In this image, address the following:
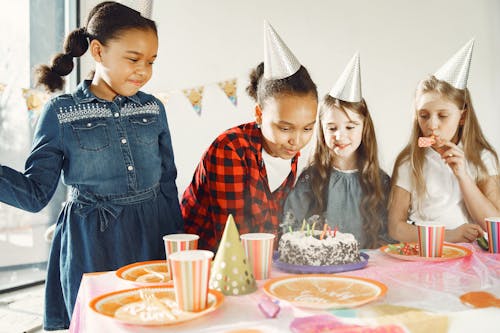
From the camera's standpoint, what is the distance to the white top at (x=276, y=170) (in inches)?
62.2

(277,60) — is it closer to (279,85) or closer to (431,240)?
(279,85)

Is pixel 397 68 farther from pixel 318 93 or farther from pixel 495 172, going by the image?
pixel 495 172

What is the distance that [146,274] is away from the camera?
100 centimetres

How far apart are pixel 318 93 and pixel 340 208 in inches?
15.4

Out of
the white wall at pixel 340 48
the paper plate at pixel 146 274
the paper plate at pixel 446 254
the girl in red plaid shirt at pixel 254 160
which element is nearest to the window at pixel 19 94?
the white wall at pixel 340 48

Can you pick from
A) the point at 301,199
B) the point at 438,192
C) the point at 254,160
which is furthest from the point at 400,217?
the point at 254,160

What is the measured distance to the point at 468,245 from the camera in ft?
4.33

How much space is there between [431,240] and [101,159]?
0.87 m

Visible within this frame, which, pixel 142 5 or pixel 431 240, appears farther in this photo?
pixel 142 5

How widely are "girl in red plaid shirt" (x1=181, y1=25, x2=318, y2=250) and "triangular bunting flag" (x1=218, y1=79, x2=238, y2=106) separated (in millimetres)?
146

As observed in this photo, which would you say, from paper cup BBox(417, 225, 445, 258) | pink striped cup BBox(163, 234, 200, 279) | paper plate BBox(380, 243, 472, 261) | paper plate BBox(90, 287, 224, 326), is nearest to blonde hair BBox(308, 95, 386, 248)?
paper plate BBox(380, 243, 472, 261)

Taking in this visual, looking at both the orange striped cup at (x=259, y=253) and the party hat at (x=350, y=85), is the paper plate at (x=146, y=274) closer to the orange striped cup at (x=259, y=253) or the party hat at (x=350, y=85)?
the orange striped cup at (x=259, y=253)

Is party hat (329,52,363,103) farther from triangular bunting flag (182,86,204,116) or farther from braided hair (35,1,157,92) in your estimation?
braided hair (35,1,157,92)

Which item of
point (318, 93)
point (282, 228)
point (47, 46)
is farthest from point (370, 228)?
point (47, 46)
